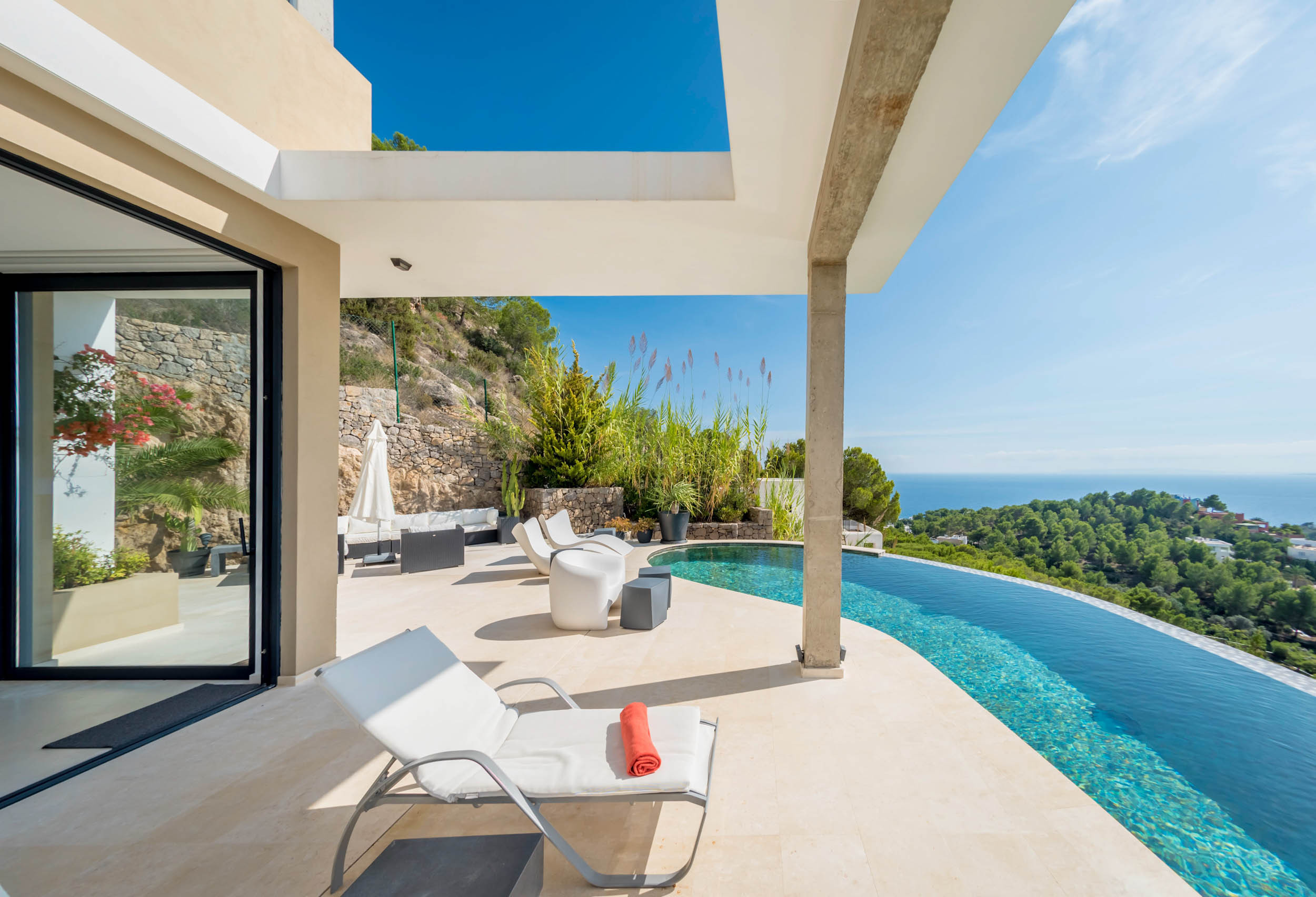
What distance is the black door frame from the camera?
3545 mm

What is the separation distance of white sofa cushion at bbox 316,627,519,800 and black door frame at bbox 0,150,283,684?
5.64ft

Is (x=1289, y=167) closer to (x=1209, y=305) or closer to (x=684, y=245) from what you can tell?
(x=1209, y=305)

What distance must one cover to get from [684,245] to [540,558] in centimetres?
385

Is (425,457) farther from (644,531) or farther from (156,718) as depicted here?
(156,718)

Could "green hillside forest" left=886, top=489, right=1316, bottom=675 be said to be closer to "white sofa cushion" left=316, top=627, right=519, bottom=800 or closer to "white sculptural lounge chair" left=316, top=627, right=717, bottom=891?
"white sculptural lounge chair" left=316, top=627, right=717, bottom=891

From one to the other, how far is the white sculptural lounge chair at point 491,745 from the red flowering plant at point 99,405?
2654mm

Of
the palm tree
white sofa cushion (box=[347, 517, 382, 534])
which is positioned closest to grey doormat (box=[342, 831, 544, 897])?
the palm tree

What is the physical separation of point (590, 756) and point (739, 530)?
8.47 metres

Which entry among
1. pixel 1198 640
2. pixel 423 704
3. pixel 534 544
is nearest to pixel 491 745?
pixel 423 704

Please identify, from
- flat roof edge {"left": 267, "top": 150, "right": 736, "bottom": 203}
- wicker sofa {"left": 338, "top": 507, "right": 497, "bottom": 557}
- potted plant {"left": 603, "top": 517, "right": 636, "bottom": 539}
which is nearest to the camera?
flat roof edge {"left": 267, "top": 150, "right": 736, "bottom": 203}

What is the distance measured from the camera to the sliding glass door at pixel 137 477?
3.59m

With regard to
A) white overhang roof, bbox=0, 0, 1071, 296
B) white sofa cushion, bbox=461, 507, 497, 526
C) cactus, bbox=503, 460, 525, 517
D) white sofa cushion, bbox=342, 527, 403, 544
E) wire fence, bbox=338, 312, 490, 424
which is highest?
wire fence, bbox=338, 312, 490, 424

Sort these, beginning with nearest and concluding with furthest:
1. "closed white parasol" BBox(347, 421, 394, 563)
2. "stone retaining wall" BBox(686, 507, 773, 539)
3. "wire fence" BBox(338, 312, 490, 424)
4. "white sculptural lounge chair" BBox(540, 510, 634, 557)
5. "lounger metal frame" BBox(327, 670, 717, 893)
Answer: "lounger metal frame" BBox(327, 670, 717, 893) → "white sculptural lounge chair" BBox(540, 510, 634, 557) → "closed white parasol" BBox(347, 421, 394, 563) → "stone retaining wall" BBox(686, 507, 773, 539) → "wire fence" BBox(338, 312, 490, 424)

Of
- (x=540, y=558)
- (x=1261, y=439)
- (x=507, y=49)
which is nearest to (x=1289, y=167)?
(x=1261, y=439)
